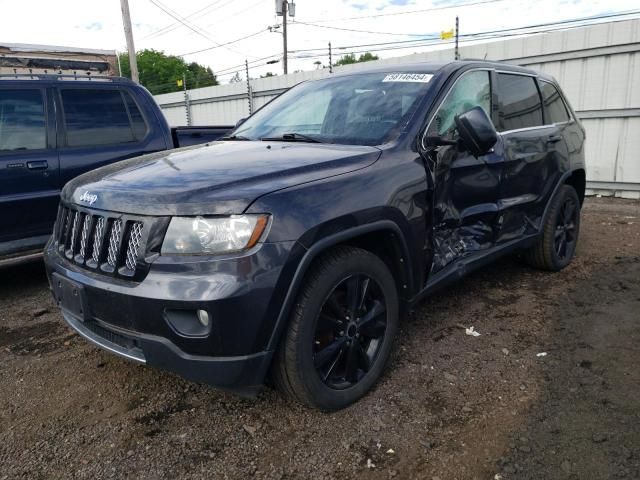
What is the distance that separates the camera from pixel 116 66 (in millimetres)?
7805

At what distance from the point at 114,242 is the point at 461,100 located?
232 centimetres

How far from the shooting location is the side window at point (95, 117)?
15.1 ft

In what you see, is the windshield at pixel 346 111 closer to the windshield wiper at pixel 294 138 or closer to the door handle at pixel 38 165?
the windshield wiper at pixel 294 138

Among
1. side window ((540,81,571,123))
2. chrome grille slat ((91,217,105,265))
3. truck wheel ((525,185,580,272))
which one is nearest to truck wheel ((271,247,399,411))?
chrome grille slat ((91,217,105,265))

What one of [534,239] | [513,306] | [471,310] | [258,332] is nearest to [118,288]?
[258,332]

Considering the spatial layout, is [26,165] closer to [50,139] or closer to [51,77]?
[50,139]

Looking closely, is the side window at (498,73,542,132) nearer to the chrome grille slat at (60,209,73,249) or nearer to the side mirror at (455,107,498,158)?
the side mirror at (455,107,498,158)

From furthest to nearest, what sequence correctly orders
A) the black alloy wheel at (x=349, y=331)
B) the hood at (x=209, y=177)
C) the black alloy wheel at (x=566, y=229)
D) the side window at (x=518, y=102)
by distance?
the black alloy wheel at (x=566, y=229)
the side window at (x=518, y=102)
the black alloy wheel at (x=349, y=331)
the hood at (x=209, y=177)

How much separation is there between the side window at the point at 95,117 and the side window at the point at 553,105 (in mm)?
3842

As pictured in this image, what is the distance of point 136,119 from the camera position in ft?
16.4

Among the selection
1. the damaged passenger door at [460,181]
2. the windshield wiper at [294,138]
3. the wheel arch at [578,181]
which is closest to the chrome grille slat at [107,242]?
the windshield wiper at [294,138]

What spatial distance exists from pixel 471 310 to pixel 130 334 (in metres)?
2.56

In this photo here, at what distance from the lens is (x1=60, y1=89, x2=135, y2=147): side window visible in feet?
15.1

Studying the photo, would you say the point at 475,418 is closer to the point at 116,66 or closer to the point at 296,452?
the point at 296,452
